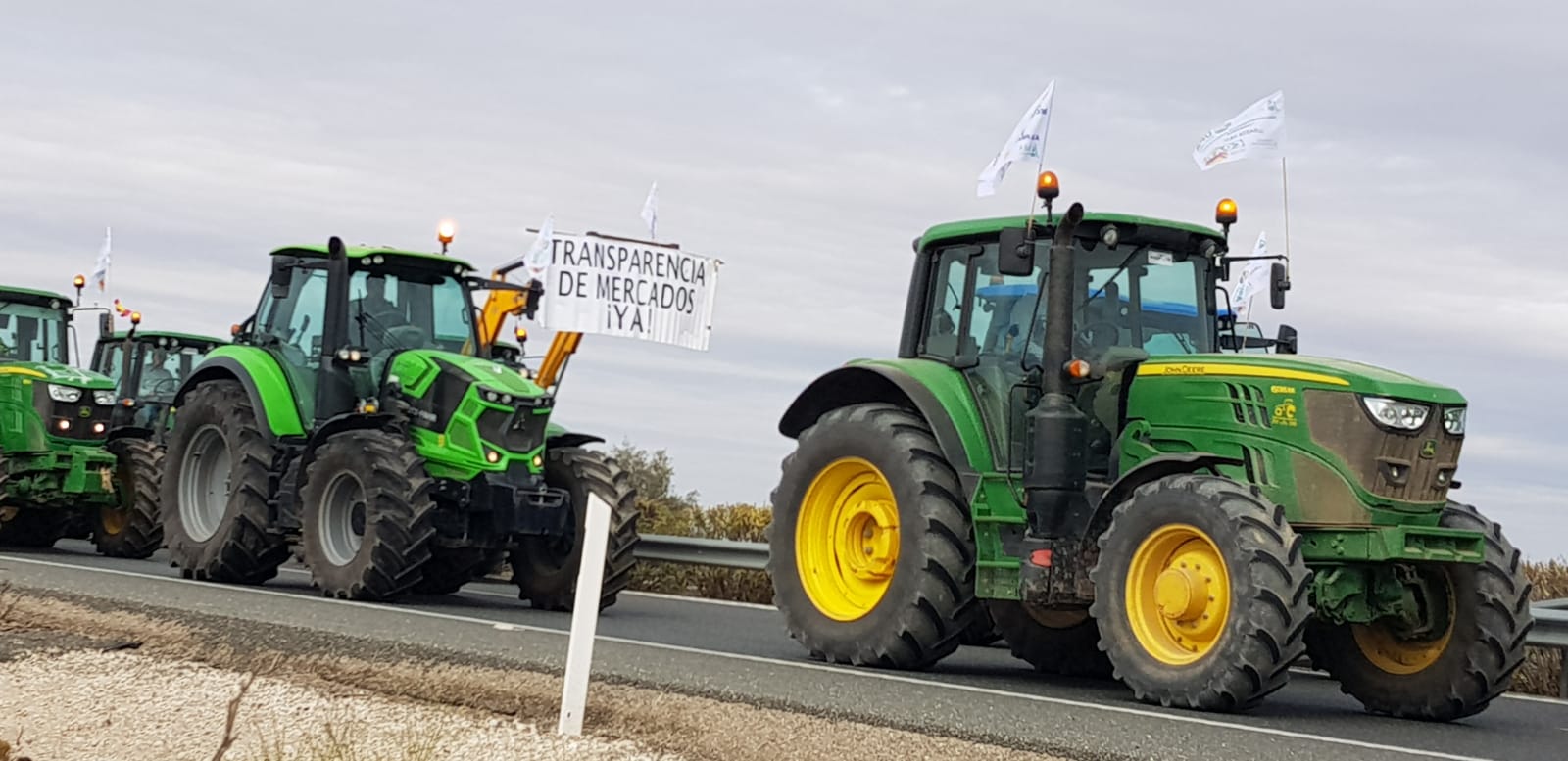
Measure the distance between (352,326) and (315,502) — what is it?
1.60 meters

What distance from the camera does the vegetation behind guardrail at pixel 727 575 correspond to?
45.8ft

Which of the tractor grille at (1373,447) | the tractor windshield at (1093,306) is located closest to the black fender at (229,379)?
the tractor windshield at (1093,306)

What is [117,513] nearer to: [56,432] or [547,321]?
[56,432]

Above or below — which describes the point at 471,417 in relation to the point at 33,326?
below

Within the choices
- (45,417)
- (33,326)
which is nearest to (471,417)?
(45,417)

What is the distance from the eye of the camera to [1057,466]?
11000 mm

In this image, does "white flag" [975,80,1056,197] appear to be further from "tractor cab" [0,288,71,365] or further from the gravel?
"tractor cab" [0,288,71,365]

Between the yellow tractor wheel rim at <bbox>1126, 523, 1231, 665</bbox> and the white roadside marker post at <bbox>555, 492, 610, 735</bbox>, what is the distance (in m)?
3.33

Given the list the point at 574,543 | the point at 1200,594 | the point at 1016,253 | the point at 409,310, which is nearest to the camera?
the point at 1200,594

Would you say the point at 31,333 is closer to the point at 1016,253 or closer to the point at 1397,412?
the point at 1016,253

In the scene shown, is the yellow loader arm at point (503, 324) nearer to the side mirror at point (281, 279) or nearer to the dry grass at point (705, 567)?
the dry grass at point (705, 567)

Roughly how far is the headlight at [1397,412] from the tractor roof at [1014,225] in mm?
1981

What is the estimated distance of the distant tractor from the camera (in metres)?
20.7

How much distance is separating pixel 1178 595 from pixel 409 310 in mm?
→ 8494
